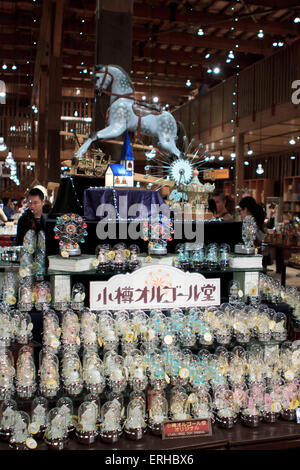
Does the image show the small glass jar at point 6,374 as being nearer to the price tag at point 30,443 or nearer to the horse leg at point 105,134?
the price tag at point 30,443

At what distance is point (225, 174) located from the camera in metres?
10.4

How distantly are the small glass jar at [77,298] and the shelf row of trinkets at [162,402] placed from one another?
1.17 feet

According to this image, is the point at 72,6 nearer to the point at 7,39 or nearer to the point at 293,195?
the point at 7,39

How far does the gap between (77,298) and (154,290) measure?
0.46 meters

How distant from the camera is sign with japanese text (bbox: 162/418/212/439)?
86.0 inches

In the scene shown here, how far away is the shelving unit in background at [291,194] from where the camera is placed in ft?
46.6

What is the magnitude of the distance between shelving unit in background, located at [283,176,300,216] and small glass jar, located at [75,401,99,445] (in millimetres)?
12735

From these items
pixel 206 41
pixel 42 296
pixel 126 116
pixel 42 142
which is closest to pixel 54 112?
pixel 42 142

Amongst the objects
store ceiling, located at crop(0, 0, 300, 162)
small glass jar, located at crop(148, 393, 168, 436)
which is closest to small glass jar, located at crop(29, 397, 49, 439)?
small glass jar, located at crop(148, 393, 168, 436)

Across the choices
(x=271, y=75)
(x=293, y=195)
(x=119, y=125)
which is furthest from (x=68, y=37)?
(x=119, y=125)

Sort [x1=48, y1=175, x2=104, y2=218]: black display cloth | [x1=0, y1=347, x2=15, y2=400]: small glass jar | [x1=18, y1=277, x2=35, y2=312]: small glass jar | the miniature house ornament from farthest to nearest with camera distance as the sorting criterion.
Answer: [x1=48, y1=175, x2=104, y2=218]: black display cloth, the miniature house ornament, [x1=18, y1=277, x2=35, y2=312]: small glass jar, [x1=0, y1=347, x2=15, y2=400]: small glass jar

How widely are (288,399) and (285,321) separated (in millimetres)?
570

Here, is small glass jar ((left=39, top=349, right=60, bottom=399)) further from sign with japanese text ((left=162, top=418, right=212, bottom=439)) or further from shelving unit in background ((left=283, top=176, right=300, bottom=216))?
shelving unit in background ((left=283, top=176, right=300, bottom=216))
